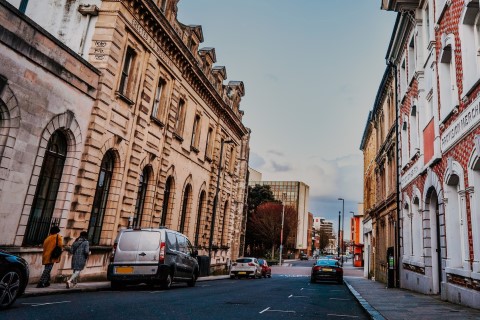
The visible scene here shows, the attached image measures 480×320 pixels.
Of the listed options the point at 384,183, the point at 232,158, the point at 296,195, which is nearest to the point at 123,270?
the point at 384,183

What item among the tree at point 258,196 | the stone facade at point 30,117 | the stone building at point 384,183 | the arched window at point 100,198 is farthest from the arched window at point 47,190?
the tree at point 258,196

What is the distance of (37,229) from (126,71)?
26.0 feet

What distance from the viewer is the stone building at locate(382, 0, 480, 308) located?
10.0m

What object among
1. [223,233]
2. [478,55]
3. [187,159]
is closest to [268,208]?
[223,233]

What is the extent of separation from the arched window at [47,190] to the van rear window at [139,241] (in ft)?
7.62

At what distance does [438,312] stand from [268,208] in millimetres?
61306

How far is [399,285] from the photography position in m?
18.6

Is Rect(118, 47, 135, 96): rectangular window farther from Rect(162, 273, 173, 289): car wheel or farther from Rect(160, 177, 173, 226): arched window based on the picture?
Rect(162, 273, 173, 289): car wheel

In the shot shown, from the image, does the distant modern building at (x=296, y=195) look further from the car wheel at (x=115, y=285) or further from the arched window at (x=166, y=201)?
the car wheel at (x=115, y=285)

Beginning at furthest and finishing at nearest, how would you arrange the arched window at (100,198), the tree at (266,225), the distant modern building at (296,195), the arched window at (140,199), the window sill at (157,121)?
1. the distant modern building at (296,195)
2. the tree at (266,225)
3. the window sill at (157,121)
4. the arched window at (140,199)
5. the arched window at (100,198)

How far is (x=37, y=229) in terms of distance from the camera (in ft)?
39.3

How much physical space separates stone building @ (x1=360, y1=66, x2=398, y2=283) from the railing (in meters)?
15.4

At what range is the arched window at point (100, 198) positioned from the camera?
1479 cm

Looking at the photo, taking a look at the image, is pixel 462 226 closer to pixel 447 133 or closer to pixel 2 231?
pixel 447 133
